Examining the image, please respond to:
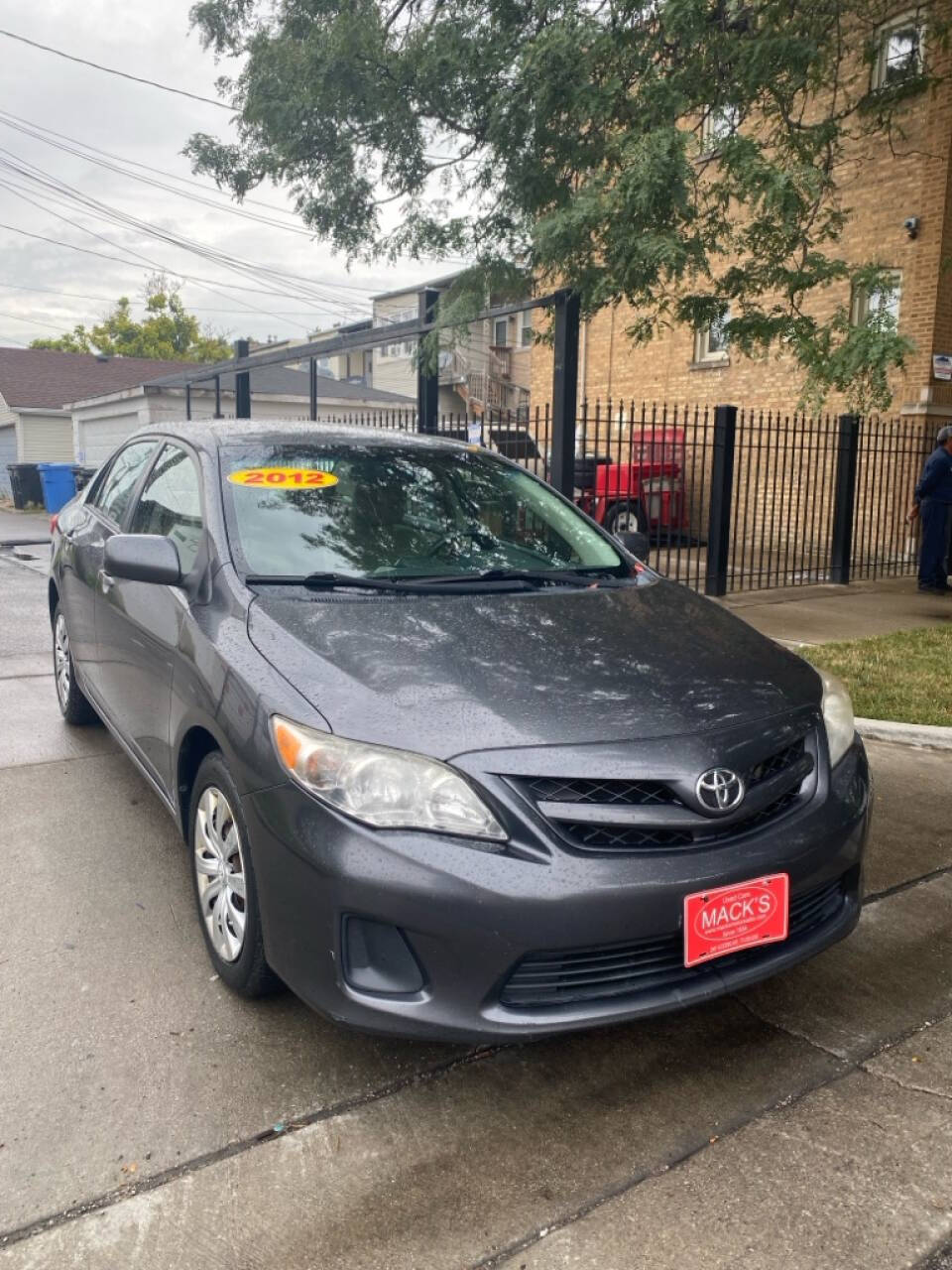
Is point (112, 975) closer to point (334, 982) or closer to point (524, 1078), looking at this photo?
point (334, 982)

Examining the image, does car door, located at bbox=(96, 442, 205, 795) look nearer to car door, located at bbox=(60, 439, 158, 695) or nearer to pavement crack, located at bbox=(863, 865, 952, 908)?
car door, located at bbox=(60, 439, 158, 695)

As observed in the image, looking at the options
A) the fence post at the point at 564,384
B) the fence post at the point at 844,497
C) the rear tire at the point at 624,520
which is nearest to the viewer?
the fence post at the point at 564,384

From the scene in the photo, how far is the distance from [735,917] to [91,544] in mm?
3414

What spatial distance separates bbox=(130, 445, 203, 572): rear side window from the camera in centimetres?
350

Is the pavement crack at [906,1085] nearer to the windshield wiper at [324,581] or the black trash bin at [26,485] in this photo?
the windshield wiper at [324,581]

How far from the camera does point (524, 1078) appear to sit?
263cm

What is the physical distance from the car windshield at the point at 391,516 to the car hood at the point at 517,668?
11.2 inches

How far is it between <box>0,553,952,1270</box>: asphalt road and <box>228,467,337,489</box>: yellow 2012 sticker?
59.4 inches

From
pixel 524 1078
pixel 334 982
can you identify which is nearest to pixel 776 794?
pixel 524 1078

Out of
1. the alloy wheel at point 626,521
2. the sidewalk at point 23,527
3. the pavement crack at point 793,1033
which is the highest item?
the alloy wheel at point 626,521

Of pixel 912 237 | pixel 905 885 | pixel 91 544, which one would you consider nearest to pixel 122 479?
pixel 91 544

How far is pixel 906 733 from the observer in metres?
5.66

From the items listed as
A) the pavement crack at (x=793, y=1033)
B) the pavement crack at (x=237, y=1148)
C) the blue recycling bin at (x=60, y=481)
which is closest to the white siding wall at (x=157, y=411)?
the blue recycling bin at (x=60, y=481)

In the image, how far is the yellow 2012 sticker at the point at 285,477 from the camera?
11.7 ft
